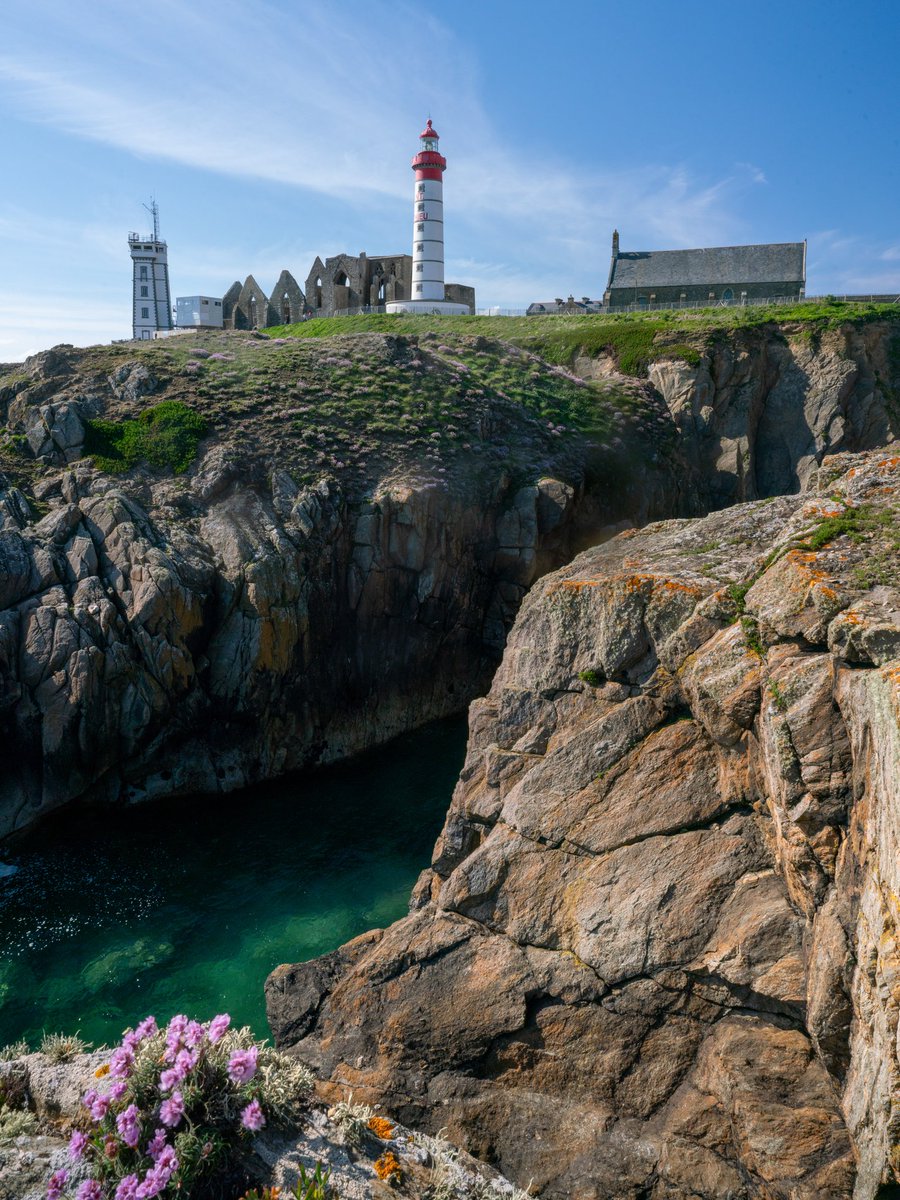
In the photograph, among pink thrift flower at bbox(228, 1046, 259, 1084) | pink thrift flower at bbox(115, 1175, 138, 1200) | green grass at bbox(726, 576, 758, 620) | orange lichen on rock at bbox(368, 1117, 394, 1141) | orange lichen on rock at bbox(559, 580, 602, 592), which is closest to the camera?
pink thrift flower at bbox(115, 1175, 138, 1200)

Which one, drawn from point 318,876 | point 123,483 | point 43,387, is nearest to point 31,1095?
point 318,876

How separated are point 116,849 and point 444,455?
73.9 ft

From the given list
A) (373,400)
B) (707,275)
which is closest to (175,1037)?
(373,400)

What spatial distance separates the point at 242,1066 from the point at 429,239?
77.9m

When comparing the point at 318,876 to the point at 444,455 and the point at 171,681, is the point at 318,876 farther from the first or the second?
the point at 444,455

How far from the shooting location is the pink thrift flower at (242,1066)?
879 centimetres

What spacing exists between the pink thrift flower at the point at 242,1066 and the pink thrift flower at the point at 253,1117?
0.28 m

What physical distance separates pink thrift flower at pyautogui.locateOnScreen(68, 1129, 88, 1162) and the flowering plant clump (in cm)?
1

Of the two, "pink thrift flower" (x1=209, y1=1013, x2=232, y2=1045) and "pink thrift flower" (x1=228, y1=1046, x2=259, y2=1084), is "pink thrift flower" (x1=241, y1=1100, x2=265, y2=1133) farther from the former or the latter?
"pink thrift flower" (x1=209, y1=1013, x2=232, y2=1045)

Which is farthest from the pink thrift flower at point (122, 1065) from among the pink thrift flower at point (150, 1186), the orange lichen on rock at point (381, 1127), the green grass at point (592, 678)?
the green grass at point (592, 678)

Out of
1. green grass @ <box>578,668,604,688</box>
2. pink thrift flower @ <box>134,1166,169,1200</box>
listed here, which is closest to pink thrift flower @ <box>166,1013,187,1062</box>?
pink thrift flower @ <box>134,1166,169,1200</box>

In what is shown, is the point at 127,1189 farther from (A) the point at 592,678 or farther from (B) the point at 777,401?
(B) the point at 777,401

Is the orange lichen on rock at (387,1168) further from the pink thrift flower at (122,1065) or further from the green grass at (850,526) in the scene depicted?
the green grass at (850,526)

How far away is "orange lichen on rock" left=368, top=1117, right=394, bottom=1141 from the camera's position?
10680 millimetres
